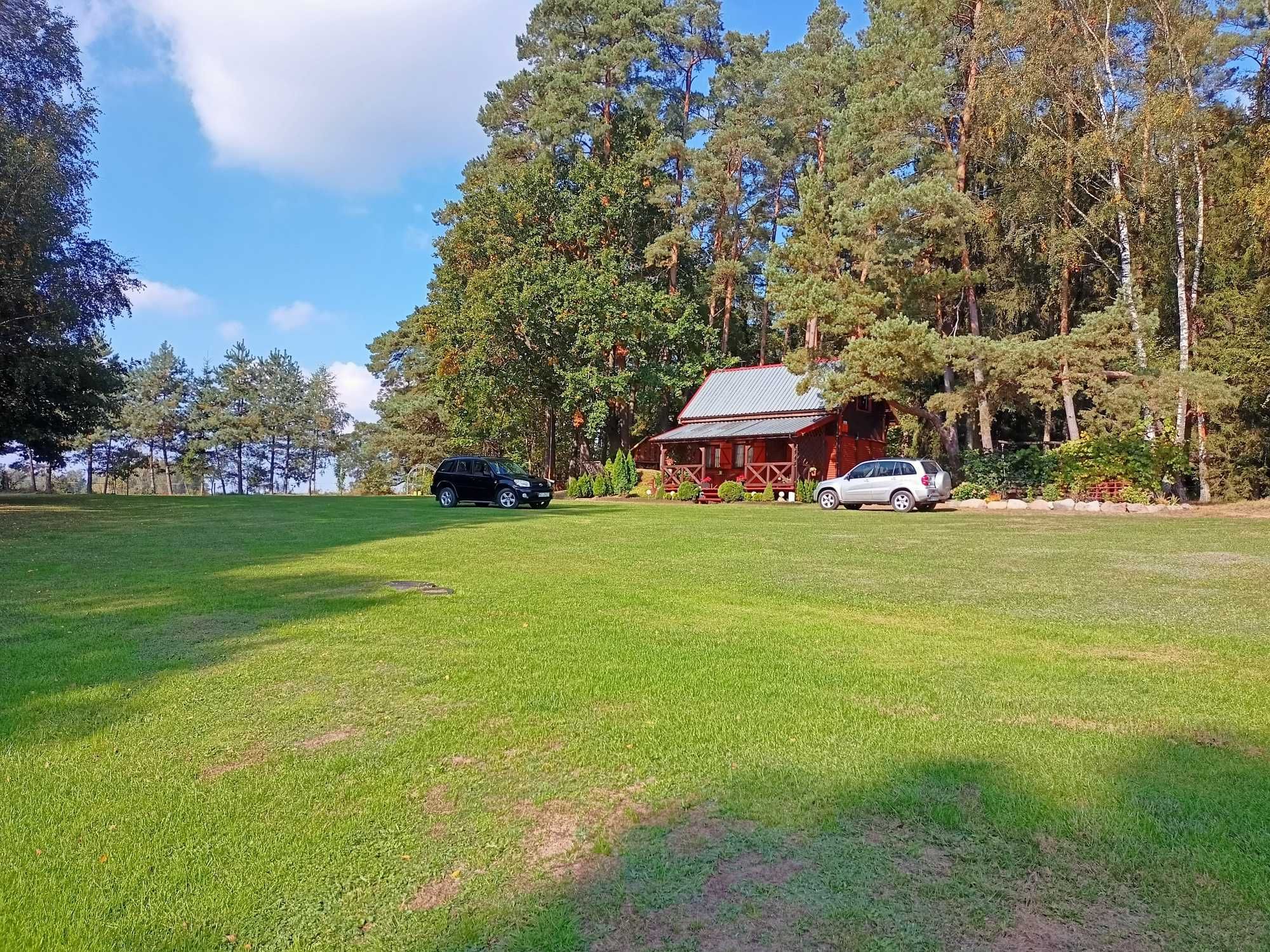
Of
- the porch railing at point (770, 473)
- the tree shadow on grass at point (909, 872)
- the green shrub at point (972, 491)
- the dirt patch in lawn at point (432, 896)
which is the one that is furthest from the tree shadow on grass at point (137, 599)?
the green shrub at point (972, 491)

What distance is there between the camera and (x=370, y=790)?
3.08 m

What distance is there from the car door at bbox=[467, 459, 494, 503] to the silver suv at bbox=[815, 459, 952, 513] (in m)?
10.5

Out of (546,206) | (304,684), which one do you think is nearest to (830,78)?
(546,206)

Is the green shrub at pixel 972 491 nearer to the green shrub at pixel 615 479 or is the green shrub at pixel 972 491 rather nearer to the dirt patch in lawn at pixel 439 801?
the green shrub at pixel 615 479

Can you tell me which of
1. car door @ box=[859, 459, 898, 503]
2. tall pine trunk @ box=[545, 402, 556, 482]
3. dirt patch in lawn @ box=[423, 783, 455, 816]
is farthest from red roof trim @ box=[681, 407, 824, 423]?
dirt patch in lawn @ box=[423, 783, 455, 816]

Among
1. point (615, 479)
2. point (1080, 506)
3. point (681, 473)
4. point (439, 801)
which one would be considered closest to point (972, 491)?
point (1080, 506)

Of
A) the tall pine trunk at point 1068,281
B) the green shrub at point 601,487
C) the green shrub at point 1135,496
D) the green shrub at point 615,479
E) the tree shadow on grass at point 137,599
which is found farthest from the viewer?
the green shrub at point 615,479

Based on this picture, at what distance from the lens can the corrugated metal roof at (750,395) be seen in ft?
97.7

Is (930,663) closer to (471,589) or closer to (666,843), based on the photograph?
(666,843)

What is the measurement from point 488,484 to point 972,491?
15.5 meters

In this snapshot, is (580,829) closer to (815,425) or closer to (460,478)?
(460,478)

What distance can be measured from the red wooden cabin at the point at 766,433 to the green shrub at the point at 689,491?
85 centimetres

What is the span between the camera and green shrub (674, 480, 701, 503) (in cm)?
2892

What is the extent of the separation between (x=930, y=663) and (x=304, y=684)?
393 centimetres
